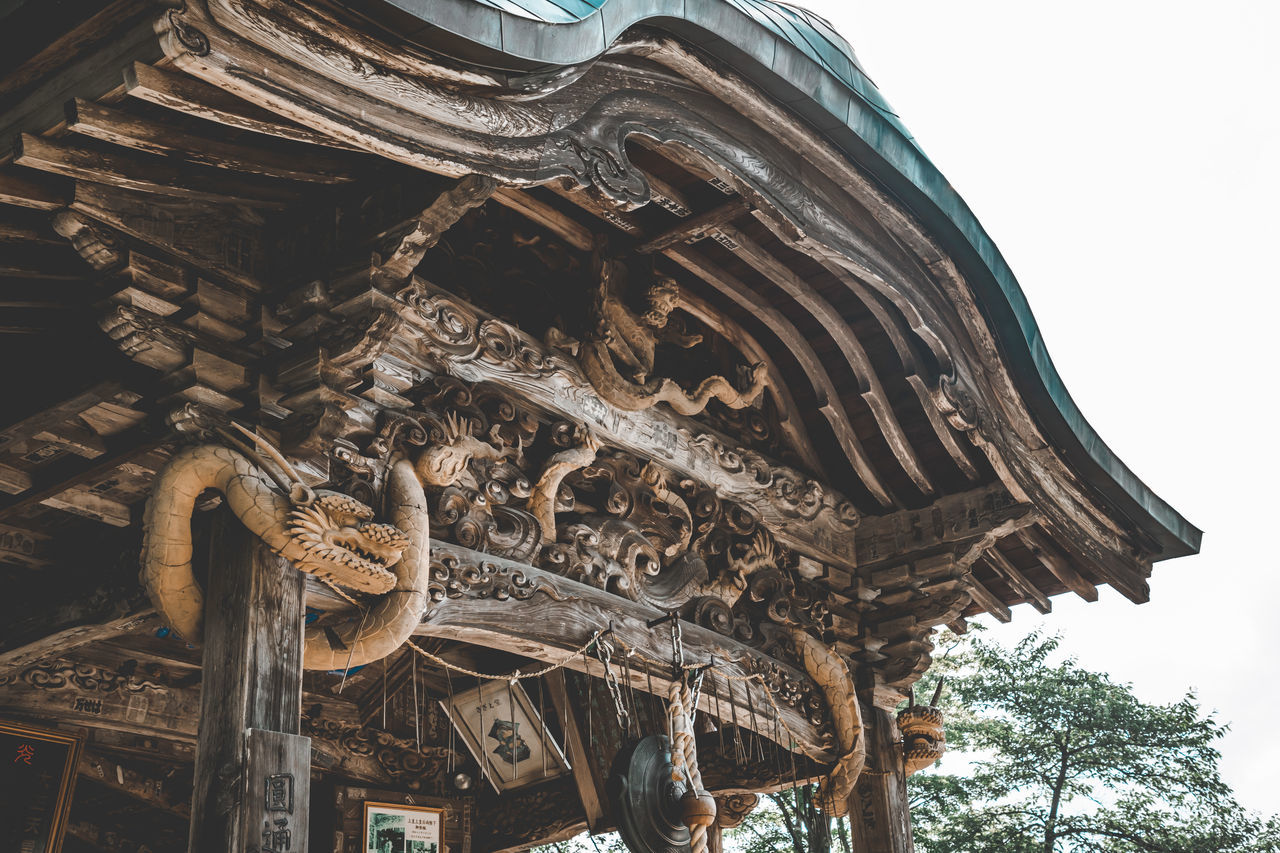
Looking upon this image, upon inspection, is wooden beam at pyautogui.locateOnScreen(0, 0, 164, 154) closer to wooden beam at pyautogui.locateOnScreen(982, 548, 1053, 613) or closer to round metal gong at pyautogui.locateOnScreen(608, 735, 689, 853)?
round metal gong at pyautogui.locateOnScreen(608, 735, 689, 853)

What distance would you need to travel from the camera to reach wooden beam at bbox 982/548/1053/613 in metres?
8.13

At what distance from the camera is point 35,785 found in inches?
231

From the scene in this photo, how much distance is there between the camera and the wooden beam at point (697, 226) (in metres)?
5.48

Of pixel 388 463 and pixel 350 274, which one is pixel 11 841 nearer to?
pixel 388 463

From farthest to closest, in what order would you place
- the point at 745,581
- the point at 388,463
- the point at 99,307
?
the point at 745,581 → the point at 388,463 → the point at 99,307

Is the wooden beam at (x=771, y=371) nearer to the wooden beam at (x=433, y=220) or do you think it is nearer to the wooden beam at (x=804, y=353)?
the wooden beam at (x=804, y=353)

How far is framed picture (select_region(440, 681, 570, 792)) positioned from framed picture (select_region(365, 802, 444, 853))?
452mm

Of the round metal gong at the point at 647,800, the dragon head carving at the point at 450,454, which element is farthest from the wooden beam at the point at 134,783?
the dragon head carving at the point at 450,454

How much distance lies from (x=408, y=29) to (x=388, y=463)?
1.80 meters

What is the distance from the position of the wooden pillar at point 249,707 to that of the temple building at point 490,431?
0.01m

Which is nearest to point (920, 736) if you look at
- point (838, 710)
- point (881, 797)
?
point (881, 797)

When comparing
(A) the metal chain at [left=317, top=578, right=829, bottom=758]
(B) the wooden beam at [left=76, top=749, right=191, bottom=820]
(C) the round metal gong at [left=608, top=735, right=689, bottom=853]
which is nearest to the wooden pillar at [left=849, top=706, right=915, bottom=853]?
(A) the metal chain at [left=317, top=578, right=829, bottom=758]

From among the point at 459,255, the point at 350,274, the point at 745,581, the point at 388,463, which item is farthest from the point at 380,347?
the point at 745,581

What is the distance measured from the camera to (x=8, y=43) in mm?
3625
